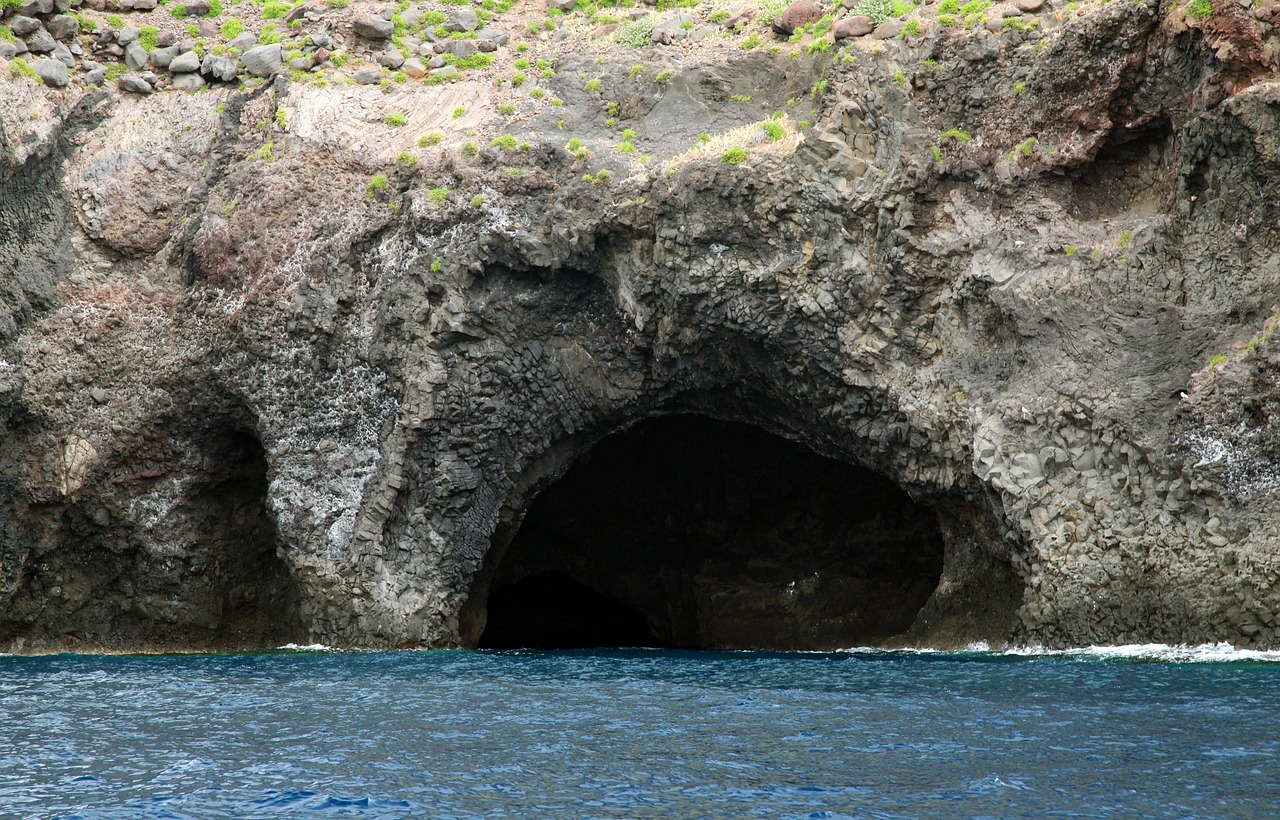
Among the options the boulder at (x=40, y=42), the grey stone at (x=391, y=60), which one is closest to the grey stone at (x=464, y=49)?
the grey stone at (x=391, y=60)

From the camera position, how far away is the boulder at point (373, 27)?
27297 mm

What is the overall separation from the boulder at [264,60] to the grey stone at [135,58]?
8.67ft

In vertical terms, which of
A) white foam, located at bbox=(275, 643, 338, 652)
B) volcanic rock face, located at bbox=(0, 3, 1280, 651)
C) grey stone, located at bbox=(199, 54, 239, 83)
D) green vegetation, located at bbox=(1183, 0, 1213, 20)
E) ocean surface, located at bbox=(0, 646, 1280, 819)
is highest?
grey stone, located at bbox=(199, 54, 239, 83)

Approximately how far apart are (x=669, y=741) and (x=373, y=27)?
21184 mm

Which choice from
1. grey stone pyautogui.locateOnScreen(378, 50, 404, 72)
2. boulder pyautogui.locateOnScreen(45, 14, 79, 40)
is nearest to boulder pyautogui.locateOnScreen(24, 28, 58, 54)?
boulder pyautogui.locateOnScreen(45, 14, 79, 40)

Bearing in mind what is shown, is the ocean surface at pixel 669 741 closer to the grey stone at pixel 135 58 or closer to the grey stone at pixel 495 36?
the grey stone at pixel 135 58

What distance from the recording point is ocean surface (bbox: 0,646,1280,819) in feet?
30.4

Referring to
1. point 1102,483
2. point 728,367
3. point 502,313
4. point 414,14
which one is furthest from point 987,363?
point 414,14

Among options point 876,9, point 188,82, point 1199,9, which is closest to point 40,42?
point 188,82

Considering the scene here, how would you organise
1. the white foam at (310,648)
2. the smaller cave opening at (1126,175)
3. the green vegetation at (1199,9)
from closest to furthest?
the green vegetation at (1199,9) → the smaller cave opening at (1126,175) → the white foam at (310,648)

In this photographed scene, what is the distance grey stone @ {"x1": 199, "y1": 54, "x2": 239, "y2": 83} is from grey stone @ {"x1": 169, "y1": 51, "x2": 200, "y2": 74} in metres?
0.25

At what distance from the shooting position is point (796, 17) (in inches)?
978

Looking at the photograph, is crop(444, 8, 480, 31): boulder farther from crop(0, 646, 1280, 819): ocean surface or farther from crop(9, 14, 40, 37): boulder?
crop(0, 646, 1280, 819): ocean surface

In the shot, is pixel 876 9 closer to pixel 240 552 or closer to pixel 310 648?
pixel 310 648
